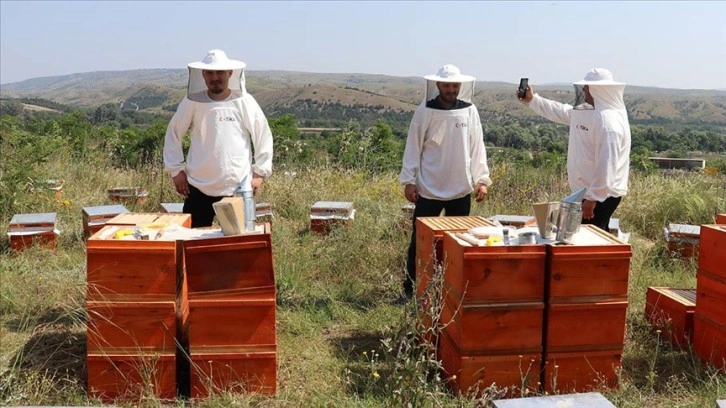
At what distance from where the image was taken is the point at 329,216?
673 cm

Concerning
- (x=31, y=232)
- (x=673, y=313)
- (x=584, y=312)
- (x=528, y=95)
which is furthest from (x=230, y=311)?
(x=31, y=232)

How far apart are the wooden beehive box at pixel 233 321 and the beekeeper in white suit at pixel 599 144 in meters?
2.41

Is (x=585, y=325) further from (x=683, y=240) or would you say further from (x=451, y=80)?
(x=683, y=240)

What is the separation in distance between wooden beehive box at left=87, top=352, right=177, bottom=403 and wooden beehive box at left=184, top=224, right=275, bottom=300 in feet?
1.32

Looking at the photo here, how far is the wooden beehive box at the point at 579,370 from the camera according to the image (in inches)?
131

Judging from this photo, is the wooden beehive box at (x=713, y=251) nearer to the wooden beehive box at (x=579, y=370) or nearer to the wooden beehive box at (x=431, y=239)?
the wooden beehive box at (x=579, y=370)

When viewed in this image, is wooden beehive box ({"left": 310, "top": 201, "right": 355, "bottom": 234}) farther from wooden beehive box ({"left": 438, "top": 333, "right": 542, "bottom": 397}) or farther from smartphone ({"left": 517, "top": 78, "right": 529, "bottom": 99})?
wooden beehive box ({"left": 438, "top": 333, "right": 542, "bottom": 397})

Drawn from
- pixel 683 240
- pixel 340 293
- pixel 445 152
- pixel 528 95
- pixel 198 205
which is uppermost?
pixel 528 95

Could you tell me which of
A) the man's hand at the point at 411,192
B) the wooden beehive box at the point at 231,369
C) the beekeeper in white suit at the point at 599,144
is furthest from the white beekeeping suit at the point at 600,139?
the wooden beehive box at the point at 231,369

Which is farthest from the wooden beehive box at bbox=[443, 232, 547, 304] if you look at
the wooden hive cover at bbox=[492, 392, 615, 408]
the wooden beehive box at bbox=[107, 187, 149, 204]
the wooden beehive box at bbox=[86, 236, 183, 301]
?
the wooden beehive box at bbox=[107, 187, 149, 204]

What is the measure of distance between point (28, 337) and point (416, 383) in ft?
8.48

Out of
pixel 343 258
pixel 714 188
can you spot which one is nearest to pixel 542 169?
pixel 714 188

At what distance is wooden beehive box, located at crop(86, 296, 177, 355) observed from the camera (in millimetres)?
3211

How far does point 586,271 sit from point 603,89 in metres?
1.70
